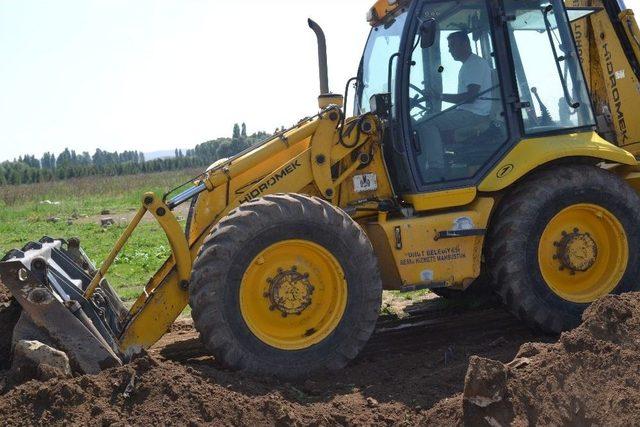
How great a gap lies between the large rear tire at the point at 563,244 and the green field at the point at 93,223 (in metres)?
5.39

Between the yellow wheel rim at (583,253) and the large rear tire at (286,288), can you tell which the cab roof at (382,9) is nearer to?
the large rear tire at (286,288)

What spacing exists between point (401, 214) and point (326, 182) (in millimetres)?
701

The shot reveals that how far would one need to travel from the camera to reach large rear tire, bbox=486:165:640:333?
5.84 m

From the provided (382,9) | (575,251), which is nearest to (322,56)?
(382,9)

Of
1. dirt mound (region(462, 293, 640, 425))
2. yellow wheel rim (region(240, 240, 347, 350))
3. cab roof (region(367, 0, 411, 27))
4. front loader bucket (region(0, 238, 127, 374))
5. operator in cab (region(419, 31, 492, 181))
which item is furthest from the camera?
cab roof (region(367, 0, 411, 27))

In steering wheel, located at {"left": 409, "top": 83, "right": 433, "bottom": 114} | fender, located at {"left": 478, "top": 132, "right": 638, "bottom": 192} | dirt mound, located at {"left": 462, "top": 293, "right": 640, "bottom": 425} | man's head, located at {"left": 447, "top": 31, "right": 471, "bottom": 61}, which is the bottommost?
dirt mound, located at {"left": 462, "top": 293, "right": 640, "bottom": 425}

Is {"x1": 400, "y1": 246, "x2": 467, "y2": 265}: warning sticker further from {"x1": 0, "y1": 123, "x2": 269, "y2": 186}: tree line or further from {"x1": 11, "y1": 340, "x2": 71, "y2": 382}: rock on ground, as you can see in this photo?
{"x1": 0, "y1": 123, "x2": 269, "y2": 186}: tree line

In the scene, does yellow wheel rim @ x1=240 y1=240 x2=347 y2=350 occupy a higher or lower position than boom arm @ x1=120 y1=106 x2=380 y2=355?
lower

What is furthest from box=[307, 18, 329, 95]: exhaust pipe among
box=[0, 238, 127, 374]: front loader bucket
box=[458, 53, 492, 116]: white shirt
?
box=[0, 238, 127, 374]: front loader bucket

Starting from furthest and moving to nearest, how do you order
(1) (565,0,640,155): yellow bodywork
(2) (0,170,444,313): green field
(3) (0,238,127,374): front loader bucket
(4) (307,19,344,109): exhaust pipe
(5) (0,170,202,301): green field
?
(5) (0,170,202,301): green field
(2) (0,170,444,313): green field
(1) (565,0,640,155): yellow bodywork
(4) (307,19,344,109): exhaust pipe
(3) (0,238,127,374): front loader bucket

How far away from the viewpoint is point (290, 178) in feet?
19.4

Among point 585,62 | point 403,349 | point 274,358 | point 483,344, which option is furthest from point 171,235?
point 585,62

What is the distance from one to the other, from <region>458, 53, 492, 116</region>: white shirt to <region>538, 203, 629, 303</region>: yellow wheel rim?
111cm

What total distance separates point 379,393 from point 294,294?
3.15 feet
